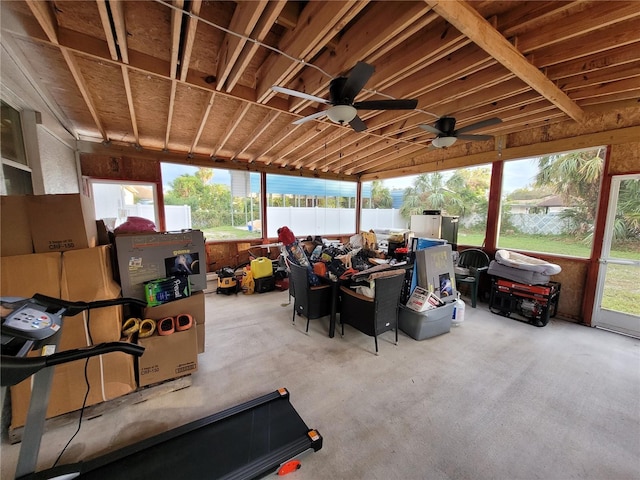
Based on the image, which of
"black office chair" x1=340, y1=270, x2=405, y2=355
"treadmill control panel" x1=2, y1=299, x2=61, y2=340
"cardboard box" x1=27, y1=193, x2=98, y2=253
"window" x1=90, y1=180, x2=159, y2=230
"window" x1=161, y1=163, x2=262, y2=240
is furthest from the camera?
"window" x1=161, y1=163, x2=262, y2=240

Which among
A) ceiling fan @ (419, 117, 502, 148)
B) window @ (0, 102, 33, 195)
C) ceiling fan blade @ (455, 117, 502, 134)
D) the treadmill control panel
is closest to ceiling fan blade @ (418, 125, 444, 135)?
ceiling fan @ (419, 117, 502, 148)

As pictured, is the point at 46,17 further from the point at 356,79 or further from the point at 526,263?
the point at 526,263

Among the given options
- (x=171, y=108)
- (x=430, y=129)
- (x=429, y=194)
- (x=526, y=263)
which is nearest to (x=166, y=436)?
(x=171, y=108)

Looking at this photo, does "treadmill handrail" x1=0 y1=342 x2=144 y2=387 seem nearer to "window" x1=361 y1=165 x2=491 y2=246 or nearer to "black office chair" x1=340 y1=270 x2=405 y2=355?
"black office chair" x1=340 y1=270 x2=405 y2=355

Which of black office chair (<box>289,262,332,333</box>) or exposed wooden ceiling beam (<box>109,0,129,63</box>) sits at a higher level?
exposed wooden ceiling beam (<box>109,0,129,63</box>)

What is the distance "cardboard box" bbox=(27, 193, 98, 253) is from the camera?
1679mm

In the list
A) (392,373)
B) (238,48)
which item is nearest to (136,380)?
(392,373)

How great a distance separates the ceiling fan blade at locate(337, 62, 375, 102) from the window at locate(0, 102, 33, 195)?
3.11 m

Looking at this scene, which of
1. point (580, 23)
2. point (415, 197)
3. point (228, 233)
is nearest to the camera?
point (580, 23)

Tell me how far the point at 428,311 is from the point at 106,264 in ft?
11.2

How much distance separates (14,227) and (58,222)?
21cm

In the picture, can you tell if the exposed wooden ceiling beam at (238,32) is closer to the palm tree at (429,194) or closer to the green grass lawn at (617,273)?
the green grass lawn at (617,273)

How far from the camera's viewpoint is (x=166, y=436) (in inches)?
63.9

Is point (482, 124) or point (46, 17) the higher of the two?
point (46, 17)
